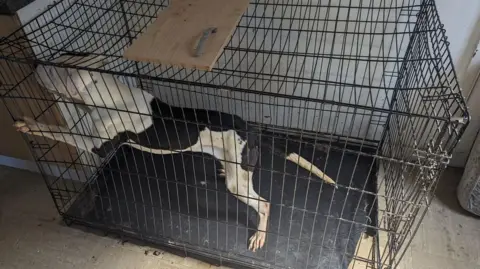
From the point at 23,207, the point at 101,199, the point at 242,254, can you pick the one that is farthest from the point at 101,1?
the point at 242,254

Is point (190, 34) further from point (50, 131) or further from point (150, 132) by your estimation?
point (50, 131)

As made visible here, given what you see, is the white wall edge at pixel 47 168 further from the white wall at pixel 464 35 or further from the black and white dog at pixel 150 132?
the white wall at pixel 464 35

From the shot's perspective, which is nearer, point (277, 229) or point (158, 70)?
point (277, 229)

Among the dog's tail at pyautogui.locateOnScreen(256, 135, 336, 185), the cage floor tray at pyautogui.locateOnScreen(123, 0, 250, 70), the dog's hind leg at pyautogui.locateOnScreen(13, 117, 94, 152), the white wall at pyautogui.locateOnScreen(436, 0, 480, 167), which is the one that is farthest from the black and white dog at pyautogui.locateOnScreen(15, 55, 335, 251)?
the white wall at pyautogui.locateOnScreen(436, 0, 480, 167)

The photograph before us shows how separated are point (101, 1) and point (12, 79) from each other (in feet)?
1.48

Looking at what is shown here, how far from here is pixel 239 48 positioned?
5.31 feet

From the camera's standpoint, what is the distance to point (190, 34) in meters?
1.12

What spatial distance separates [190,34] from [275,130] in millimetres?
791

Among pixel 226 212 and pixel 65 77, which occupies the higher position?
pixel 65 77

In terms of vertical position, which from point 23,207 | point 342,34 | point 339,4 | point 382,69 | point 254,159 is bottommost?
point 23,207

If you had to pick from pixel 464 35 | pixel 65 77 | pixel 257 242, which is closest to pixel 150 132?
pixel 65 77

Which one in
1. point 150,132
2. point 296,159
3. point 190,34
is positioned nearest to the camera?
point 190,34

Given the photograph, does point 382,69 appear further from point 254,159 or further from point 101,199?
point 101,199

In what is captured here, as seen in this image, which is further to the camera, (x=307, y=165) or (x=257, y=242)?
(x=307, y=165)
